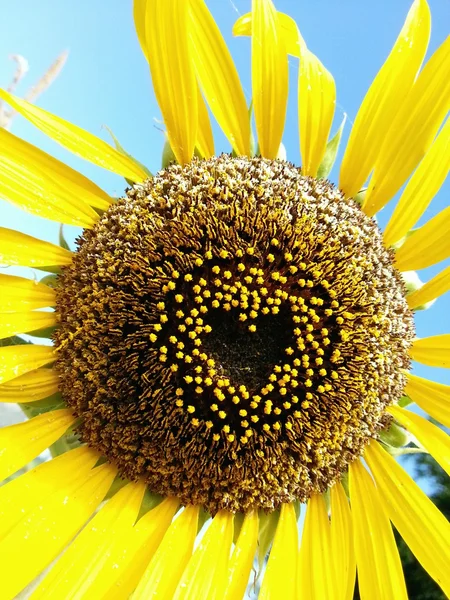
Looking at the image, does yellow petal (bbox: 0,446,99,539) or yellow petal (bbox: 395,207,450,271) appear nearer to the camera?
yellow petal (bbox: 0,446,99,539)

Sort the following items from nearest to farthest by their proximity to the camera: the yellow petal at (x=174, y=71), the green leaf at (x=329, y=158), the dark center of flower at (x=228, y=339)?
the dark center of flower at (x=228, y=339) < the yellow petal at (x=174, y=71) < the green leaf at (x=329, y=158)

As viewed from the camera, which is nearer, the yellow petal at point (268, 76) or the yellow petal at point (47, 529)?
the yellow petal at point (47, 529)

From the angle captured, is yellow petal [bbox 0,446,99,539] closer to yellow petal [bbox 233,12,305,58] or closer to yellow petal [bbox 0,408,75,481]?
yellow petal [bbox 0,408,75,481]

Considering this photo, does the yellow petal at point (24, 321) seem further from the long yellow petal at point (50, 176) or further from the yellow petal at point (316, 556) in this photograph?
the yellow petal at point (316, 556)

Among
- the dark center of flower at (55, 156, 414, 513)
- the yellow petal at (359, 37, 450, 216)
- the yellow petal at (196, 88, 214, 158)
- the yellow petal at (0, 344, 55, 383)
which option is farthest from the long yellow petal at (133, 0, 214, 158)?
the yellow petal at (0, 344, 55, 383)

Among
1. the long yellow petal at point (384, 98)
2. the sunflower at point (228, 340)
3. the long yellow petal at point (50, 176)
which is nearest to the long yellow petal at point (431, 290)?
the sunflower at point (228, 340)

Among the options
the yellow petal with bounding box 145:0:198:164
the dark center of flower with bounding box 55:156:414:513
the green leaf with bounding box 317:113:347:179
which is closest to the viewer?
the dark center of flower with bounding box 55:156:414:513

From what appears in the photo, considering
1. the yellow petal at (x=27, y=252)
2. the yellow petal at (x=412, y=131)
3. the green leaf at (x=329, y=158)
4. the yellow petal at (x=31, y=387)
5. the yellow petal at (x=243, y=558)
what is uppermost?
the yellow petal at (x=412, y=131)
